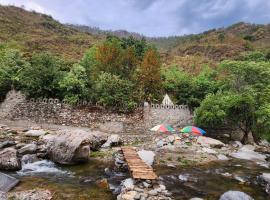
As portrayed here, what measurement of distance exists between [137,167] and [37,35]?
70.6m

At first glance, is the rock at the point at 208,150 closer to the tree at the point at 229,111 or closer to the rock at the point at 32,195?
the tree at the point at 229,111

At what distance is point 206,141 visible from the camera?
25.1 metres

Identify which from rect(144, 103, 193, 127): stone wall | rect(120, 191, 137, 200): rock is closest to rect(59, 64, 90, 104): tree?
rect(144, 103, 193, 127): stone wall

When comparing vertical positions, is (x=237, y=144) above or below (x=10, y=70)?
below

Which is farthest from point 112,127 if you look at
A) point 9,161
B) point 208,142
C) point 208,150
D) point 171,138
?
point 9,161

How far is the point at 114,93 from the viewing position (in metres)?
29.3

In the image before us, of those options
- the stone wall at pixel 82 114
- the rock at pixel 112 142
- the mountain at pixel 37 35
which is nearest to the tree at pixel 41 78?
the stone wall at pixel 82 114

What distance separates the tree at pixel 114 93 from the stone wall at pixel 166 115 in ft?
5.86

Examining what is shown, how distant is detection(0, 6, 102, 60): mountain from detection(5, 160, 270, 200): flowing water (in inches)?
1414

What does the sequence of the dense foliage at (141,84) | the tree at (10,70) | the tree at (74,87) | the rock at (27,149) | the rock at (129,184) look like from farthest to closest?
the tree at (10,70)
the tree at (74,87)
the dense foliage at (141,84)
the rock at (27,149)
the rock at (129,184)

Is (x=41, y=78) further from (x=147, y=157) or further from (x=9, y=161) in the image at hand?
(x=147, y=157)

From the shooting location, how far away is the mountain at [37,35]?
193 ft

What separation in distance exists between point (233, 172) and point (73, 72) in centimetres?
2020

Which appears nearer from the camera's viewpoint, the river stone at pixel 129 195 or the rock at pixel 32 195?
the river stone at pixel 129 195
